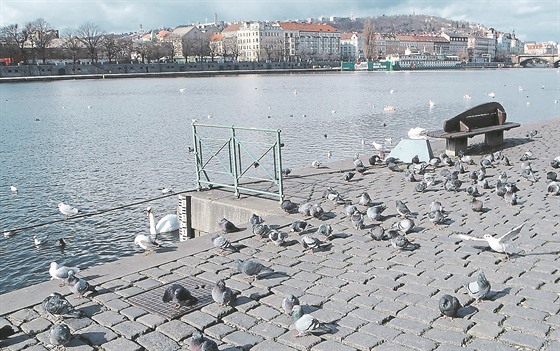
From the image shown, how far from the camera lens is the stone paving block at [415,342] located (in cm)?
470

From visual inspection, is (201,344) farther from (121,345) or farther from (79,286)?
(79,286)

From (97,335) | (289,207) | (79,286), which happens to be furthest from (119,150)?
(97,335)

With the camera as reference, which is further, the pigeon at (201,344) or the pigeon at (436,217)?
the pigeon at (436,217)

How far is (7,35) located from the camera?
399ft

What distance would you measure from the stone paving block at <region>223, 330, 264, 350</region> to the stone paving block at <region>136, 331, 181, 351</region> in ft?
1.58

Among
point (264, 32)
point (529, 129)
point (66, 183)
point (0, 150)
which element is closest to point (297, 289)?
point (66, 183)

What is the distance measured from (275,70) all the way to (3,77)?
71469mm

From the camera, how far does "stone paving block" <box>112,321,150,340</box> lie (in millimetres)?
5082

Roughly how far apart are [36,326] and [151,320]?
1.11m

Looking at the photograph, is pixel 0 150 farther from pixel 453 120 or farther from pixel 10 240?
pixel 453 120

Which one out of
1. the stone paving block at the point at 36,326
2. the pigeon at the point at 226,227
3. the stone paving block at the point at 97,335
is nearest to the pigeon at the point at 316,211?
the pigeon at the point at 226,227

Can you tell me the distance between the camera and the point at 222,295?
5570 millimetres

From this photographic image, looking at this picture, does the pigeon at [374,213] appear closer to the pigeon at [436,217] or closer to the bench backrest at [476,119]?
the pigeon at [436,217]

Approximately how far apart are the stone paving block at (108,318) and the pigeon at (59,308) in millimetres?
200
